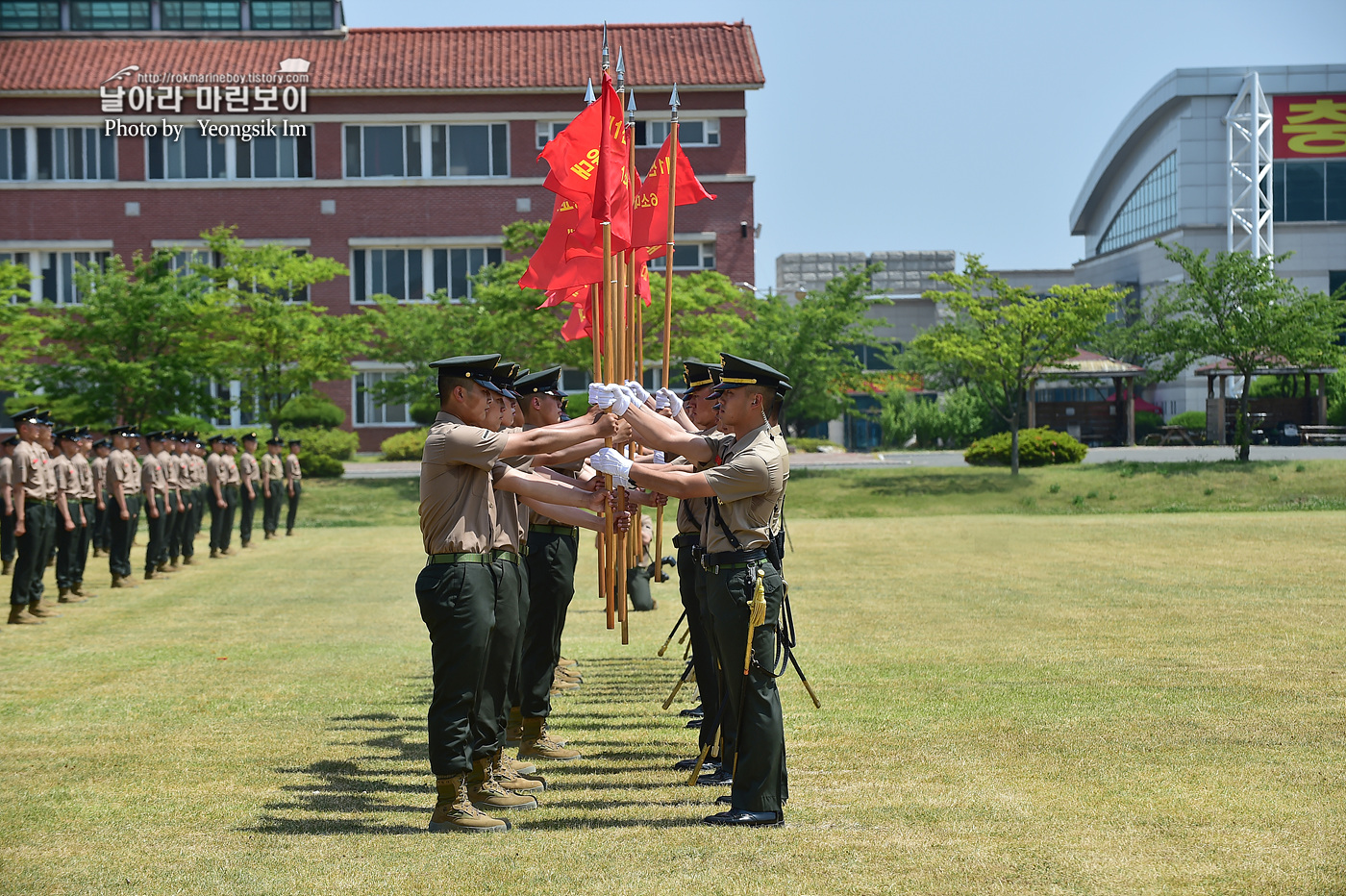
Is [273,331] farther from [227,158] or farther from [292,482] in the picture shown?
[227,158]

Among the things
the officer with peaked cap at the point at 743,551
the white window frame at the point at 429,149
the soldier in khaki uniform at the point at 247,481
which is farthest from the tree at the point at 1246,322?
the officer with peaked cap at the point at 743,551

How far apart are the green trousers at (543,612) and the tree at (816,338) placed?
29.9 meters

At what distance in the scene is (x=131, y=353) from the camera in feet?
109

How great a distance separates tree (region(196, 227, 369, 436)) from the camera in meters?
35.4

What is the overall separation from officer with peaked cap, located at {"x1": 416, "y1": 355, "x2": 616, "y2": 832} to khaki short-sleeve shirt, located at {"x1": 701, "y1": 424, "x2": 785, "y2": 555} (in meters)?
0.84

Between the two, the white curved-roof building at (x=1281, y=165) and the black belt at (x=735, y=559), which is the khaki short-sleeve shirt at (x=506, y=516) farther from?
the white curved-roof building at (x=1281, y=165)

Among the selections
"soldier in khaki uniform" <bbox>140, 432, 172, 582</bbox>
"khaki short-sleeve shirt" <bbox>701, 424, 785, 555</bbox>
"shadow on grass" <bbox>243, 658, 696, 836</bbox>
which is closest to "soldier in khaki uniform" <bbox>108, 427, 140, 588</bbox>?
"soldier in khaki uniform" <bbox>140, 432, 172, 582</bbox>

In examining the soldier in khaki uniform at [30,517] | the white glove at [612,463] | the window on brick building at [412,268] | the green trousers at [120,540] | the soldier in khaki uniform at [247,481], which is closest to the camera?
the white glove at [612,463]

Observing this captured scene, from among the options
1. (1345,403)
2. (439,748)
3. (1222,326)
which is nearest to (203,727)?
(439,748)

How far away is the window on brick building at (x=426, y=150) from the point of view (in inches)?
1907

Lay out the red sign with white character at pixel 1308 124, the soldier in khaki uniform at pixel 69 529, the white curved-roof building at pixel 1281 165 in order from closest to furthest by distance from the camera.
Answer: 1. the soldier in khaki uniform at pixel 69 529
2. the white curved-roof building at pixel 1281 165
3. the red sign with white character at pixel 1308 124

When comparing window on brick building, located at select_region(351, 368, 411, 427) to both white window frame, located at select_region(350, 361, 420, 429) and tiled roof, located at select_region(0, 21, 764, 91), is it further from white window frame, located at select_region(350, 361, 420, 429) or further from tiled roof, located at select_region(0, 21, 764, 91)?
tiled roof, located at select_region(0, 21, 764, 91)

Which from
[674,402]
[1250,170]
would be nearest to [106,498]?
[674,402]

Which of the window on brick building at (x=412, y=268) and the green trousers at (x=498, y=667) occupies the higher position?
the window on brick building at (x=412, y=268)
